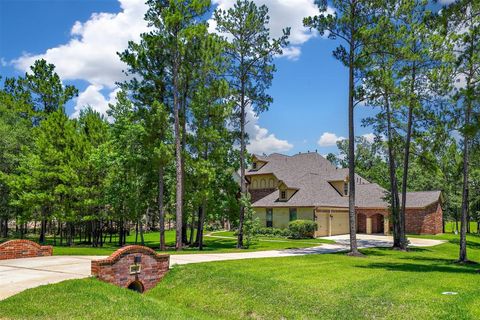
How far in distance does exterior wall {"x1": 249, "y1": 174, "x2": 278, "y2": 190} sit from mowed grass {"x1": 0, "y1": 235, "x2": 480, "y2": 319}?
102 ft

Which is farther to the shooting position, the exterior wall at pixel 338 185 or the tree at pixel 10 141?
the exterior wall at pixel 338 185

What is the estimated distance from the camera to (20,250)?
1777 cm

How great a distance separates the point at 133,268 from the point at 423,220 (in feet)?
123

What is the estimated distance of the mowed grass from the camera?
10.5m

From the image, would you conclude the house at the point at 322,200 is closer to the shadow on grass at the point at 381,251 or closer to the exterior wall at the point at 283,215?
the exterior wall at the point at 283,215

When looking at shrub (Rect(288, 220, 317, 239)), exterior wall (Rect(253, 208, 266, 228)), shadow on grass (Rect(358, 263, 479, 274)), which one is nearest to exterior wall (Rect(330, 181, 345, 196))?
exterior wall (Rect(253, 208, 266, 228))

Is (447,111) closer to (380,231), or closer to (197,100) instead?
(197,100)

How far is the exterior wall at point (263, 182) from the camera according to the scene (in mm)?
47475

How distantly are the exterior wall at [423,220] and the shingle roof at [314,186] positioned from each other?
89cm

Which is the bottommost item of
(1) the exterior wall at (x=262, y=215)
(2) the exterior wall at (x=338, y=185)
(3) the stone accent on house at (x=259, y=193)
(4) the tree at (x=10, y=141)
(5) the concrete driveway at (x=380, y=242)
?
(5) the concrete driveway at (x=380, y=242)

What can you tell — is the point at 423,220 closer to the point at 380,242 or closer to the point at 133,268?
the point at 380,242

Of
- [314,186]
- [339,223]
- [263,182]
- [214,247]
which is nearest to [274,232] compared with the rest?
[314,186]

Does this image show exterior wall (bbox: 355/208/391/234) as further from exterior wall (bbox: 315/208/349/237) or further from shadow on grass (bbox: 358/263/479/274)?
shadow on grass (bbox: 358/263/479/274)

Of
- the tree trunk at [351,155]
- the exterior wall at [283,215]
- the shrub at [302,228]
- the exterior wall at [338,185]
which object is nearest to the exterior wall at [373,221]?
the exterior wall at [338,185]
